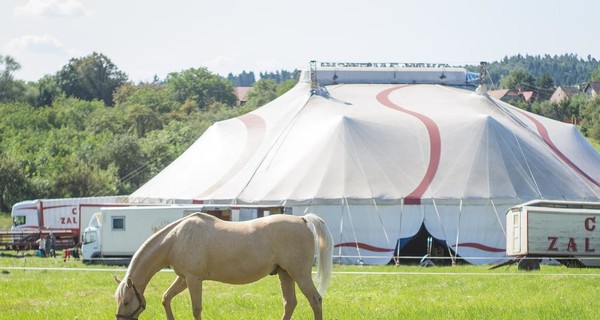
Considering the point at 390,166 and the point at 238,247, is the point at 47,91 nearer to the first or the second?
the point at 390,166

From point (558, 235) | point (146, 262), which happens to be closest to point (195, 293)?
point (146, 262)

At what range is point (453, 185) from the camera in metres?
39.8

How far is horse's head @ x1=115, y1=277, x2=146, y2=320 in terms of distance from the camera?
14.7 meters

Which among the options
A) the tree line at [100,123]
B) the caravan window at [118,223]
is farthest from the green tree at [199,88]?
the caravan window at [118,223]

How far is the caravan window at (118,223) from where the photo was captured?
3970 cm

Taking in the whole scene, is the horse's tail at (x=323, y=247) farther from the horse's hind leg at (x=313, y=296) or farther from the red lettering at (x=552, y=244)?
the red lettering at (x=552, y=244)

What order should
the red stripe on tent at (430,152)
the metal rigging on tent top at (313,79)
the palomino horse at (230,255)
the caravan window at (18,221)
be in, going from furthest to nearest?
the caravan window at (18,221)
the metal rigging on tent top at (313,79)
the red stripe on tent at (430,152)
the palomino horse at (230,255)

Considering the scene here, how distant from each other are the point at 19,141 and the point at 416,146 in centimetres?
5541

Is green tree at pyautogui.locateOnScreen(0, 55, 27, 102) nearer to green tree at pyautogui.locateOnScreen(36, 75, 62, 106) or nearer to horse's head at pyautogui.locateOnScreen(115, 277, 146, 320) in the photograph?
green tree at pyautogui.locateOnScreen(36, 75, 62, 106)

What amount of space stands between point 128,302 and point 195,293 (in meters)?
0.91

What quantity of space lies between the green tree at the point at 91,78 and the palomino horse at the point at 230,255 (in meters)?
130

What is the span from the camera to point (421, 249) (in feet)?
131

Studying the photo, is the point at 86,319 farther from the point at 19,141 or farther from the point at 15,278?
the point at 19,141

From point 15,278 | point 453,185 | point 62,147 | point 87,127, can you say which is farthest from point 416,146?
point 87,127
